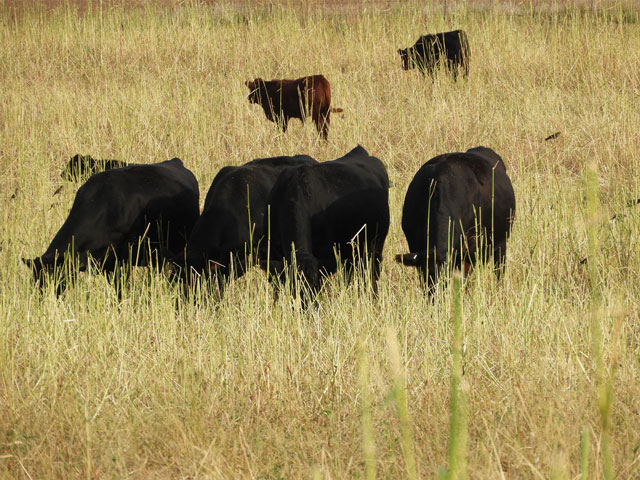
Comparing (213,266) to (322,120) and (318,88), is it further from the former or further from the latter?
(318,88)

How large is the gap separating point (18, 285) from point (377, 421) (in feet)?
8.94

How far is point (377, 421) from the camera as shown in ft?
9.25

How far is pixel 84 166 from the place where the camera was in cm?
748

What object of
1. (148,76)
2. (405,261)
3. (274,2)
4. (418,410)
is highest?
(274,2)

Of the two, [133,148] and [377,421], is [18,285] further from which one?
[133,148]

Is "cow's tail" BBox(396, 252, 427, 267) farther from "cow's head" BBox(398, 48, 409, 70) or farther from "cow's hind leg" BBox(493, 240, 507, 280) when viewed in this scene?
"cow's head" BBox(398, 48, 409, 70)

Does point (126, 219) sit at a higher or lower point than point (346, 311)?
higher

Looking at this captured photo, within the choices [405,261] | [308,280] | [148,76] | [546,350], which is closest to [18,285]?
[308,280]

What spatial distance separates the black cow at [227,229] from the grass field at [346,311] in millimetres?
179

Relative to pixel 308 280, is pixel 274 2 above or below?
above

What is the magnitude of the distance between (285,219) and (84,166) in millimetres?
3395

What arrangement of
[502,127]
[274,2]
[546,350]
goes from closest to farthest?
[546,350], [502,127], [274,2]

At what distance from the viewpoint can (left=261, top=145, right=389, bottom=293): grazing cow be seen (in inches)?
186

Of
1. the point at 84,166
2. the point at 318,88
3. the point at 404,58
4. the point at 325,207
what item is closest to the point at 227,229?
the point at 325,207
